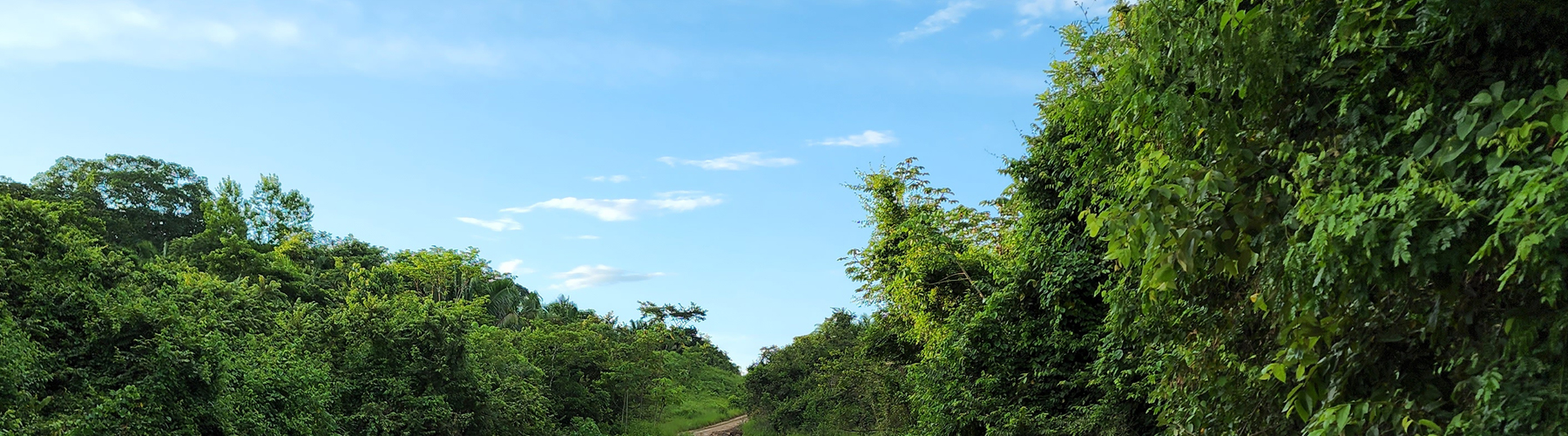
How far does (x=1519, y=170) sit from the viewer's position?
2943 millimetres

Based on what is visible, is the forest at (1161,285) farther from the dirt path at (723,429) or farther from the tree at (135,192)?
the tree at (135,192)

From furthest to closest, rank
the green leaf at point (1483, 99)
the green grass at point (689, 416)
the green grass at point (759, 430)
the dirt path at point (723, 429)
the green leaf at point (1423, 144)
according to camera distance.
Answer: the dirt path at point (723, 429)
the green grass at point (759, 430)
the green grass at point (689, 416)
the green leaf at point (1423, 144)
the green leaf at point (1483, 99)

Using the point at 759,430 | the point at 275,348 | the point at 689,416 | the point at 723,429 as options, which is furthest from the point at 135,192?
the point at 275,348

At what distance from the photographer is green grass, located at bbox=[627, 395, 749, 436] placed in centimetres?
2994

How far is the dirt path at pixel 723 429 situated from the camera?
115 feet

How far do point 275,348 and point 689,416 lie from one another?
27311 mm

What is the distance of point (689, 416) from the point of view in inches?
1572

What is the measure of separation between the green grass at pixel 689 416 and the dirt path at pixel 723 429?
1.42ft

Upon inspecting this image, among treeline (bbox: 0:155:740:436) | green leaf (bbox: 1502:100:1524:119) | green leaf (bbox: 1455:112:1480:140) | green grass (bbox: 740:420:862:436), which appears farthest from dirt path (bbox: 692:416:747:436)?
green leaf (bbox: 1502:100:1524:119)

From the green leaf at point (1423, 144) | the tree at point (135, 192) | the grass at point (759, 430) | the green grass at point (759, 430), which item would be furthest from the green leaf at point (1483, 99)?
the tree at point (135, 192)

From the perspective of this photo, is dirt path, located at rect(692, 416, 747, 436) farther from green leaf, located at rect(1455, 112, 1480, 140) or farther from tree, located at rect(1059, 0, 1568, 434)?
green leaf, located at rect(1455, 112, 1480, 140)

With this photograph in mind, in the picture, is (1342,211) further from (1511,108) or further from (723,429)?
(723,429)

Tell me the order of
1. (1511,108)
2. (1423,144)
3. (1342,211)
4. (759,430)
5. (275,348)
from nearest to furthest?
(1511,108) → (1342,211) → (1423,144) → (275,348) → (759,430)

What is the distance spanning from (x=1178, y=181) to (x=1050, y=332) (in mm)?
6610
